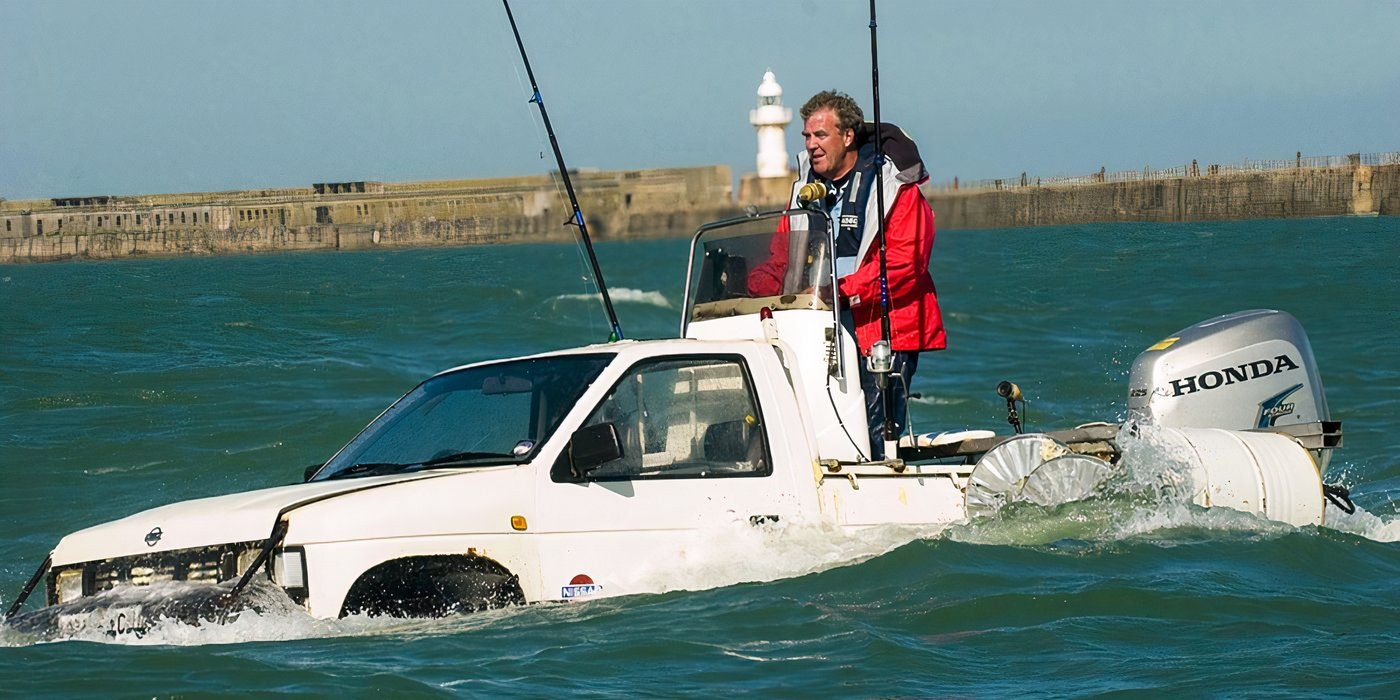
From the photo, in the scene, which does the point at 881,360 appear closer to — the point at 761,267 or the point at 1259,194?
the point at 761,267

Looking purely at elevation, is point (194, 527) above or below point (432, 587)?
above

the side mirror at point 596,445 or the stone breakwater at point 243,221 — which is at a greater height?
the stone breakwater at point 243,221

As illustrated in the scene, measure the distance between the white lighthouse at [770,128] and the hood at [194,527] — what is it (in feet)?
36.2

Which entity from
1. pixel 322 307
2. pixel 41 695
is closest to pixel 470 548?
pixel 41 695

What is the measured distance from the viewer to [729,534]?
705 centimetres

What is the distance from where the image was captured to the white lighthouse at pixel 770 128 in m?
19.2

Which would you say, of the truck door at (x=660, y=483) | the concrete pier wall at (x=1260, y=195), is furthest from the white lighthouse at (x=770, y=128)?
the concrete pier wall at (x=1260, y=195)

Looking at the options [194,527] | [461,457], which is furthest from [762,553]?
[194,527]

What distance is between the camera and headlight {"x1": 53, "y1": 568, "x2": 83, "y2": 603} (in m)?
6.45

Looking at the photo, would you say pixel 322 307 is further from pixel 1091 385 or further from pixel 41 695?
pixel 41 695

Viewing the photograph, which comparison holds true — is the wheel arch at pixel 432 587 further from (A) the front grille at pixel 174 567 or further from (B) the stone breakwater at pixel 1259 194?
(B) the stone breakwater at pixel 1259 194

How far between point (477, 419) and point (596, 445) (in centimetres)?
85

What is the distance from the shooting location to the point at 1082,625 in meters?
6.93

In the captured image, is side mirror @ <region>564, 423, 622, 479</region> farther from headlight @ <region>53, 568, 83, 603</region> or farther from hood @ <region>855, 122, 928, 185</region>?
hood @ <region>855, 122, 928, 185</region>
